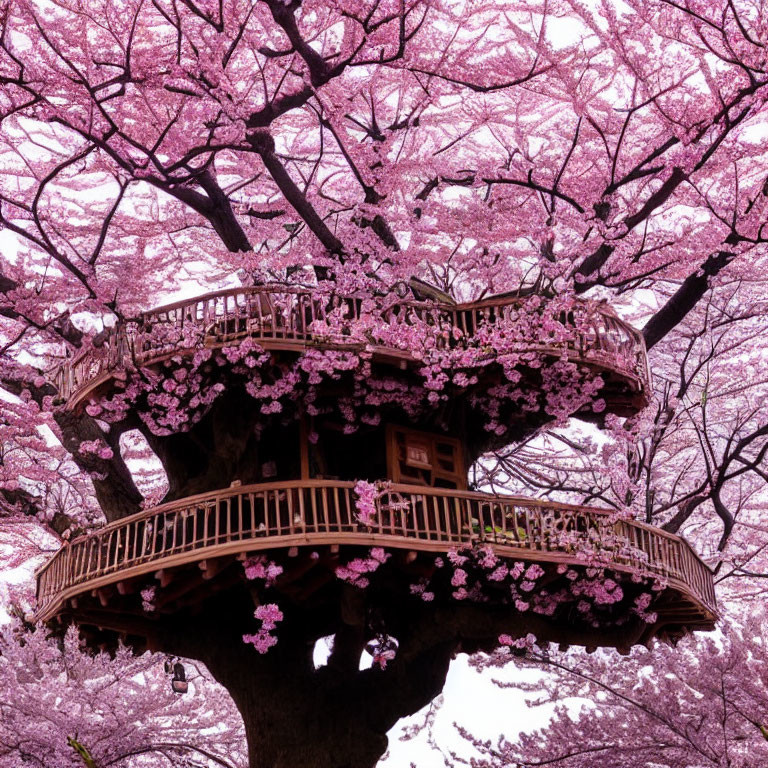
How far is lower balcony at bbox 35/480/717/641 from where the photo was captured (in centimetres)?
1466

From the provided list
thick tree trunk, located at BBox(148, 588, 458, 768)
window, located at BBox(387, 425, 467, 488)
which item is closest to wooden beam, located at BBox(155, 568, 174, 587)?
thick tree trunk, located at BBox(148, 588, 458, 768)

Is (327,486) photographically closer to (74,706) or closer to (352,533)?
(352,533)

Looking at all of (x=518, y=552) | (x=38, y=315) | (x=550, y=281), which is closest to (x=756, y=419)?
(x=550, y=281)

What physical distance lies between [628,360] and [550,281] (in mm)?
1836

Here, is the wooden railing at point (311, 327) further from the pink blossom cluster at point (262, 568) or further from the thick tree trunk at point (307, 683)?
the thick tree trunk at point (307, 683)

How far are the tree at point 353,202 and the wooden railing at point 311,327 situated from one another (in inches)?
12.6

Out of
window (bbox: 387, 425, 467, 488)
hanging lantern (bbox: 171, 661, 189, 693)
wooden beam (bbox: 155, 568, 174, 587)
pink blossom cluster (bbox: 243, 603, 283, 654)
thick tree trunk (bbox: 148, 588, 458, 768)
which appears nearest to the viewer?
wooden beam (bbox: 155, 568, 174, 587)

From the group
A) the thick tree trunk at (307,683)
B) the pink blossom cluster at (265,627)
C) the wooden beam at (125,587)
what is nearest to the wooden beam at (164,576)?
the wooden beam at (125,587)

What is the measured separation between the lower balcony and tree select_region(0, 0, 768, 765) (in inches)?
51.6

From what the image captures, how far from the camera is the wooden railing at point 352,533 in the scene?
14648mm

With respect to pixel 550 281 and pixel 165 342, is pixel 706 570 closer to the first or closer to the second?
pixel 550 281

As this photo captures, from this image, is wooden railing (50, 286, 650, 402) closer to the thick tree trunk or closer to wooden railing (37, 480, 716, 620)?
wooden railing (37, 480, 716, 620)

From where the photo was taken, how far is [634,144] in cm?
2130

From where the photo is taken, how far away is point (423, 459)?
17422 millimetres
